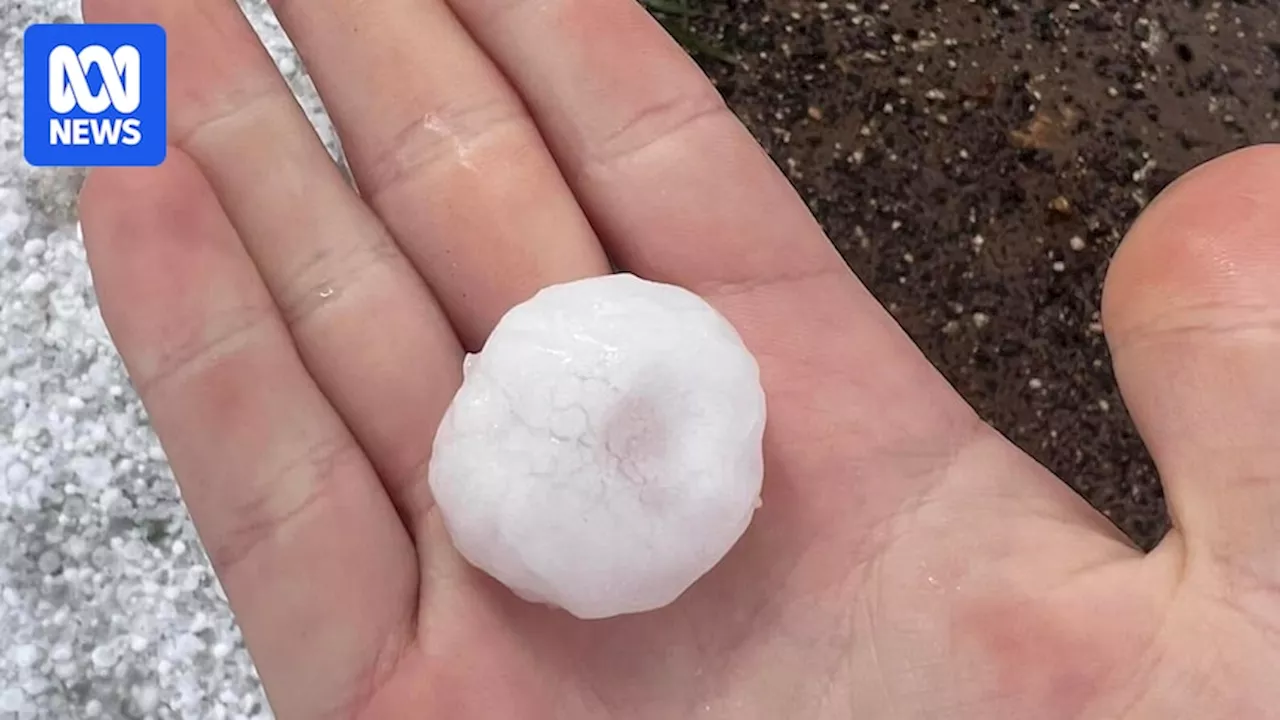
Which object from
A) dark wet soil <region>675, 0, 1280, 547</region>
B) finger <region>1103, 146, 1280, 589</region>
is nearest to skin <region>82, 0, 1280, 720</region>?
finger <region>1103, 146, 1280, 589</region>

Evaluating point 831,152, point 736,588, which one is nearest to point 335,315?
point 736,588

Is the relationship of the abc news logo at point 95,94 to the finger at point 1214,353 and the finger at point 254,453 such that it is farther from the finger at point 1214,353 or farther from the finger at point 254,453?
the finger at point 1214,353

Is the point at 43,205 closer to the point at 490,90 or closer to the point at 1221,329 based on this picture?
the point at 490,90

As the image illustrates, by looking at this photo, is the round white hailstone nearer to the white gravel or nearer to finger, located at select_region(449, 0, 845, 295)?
finger, located at select_region(449, 0, 845, 295)

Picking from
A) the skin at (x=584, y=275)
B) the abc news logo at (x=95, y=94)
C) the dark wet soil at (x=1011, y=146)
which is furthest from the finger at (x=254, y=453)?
the dark wet soil at (x=1011, y=146)

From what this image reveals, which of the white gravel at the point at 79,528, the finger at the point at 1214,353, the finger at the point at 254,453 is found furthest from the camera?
the white gravel at the point at 79,528

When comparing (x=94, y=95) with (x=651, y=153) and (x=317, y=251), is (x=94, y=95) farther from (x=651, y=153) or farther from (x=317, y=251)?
(x=651, y=153)
